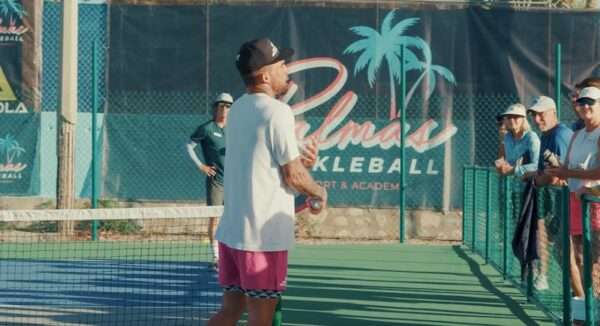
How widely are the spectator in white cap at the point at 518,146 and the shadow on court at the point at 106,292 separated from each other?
9.13 feet

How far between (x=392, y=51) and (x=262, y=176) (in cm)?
1061

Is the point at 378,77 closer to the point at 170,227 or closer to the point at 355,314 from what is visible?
the point at 170,227

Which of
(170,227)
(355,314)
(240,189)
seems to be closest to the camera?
(240,189)

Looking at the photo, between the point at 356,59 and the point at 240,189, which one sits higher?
the point at 356,59

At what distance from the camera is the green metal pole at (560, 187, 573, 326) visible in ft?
24.0

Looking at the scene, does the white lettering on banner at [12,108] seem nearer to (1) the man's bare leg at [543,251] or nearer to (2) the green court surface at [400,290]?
(2) the green court surface at [400,290]

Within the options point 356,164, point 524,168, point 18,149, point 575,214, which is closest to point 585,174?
point 575,214

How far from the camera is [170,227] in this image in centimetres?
1548

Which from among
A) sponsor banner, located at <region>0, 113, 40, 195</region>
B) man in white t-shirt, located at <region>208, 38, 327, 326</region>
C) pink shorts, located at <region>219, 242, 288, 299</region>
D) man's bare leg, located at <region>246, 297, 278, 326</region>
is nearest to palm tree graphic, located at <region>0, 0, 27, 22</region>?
sponsor banner, located at <region>0, 113, 40, 195</region>

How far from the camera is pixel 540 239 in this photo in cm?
867

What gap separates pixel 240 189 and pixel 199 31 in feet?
34.8

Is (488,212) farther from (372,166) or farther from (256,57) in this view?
(256,57)

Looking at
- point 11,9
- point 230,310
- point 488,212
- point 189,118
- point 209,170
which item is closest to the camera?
point 230,310

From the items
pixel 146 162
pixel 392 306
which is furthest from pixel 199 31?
pixel 392 306
